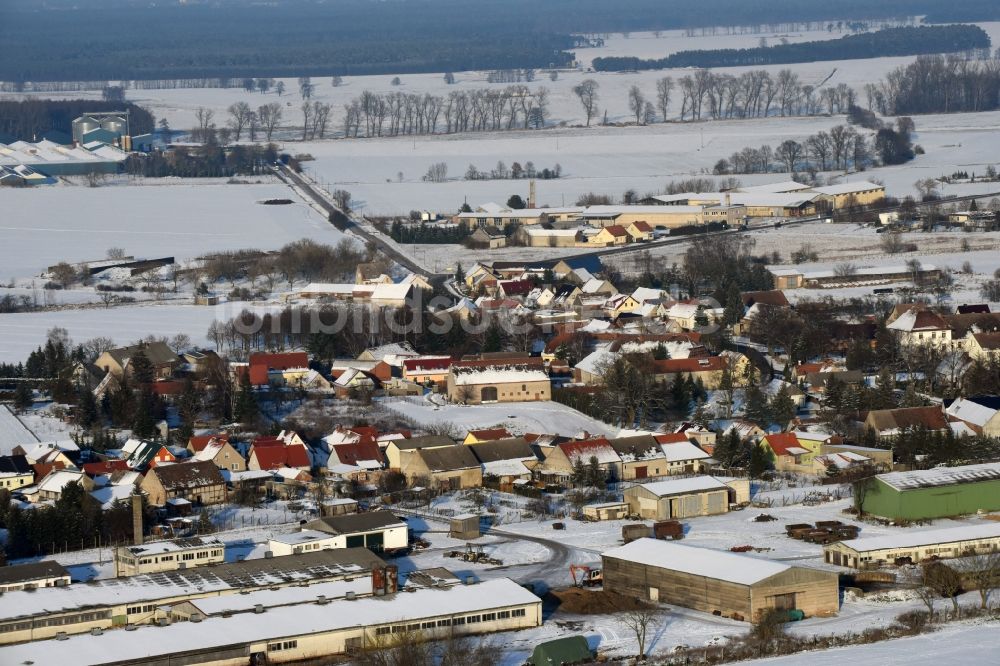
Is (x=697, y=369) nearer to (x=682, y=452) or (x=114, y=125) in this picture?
(x=682, y=452)

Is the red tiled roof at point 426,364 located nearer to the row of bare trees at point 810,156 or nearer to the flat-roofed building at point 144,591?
the flat-roofed building at point 144,591

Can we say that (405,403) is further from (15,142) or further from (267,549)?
(15,142)

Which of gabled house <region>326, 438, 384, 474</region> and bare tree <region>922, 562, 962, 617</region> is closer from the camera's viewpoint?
bare tree <region>922, 562, 962, 617</region>

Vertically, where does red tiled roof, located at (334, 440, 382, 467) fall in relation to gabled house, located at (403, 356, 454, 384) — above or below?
below

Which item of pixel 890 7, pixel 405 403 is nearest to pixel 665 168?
pixel 405 403

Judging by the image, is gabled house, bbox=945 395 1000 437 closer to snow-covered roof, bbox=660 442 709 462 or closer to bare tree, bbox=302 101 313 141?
snow-covered roof, bbox=660 442 709 462

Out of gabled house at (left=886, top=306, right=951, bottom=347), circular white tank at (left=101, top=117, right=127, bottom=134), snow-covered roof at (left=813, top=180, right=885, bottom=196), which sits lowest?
gabled house at (left=886, top=306, right=951, bottom=347)

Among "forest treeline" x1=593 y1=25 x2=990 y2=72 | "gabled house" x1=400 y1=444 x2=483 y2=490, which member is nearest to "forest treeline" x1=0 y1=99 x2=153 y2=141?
"forest treeline" x1=593 y1=25 x2=990 y2=72
